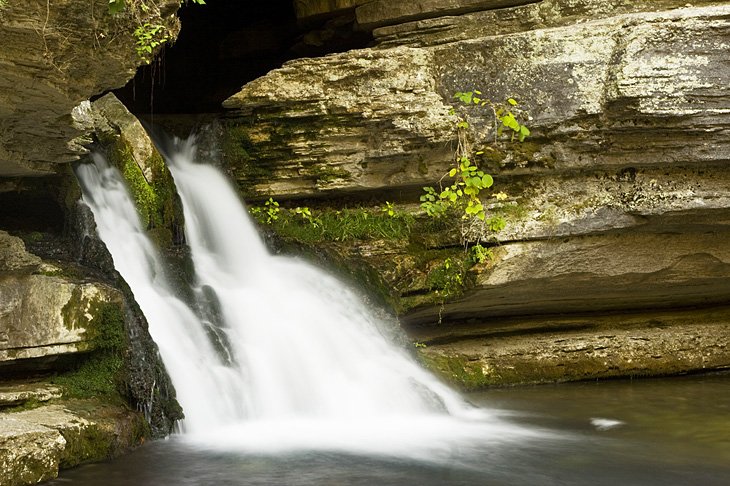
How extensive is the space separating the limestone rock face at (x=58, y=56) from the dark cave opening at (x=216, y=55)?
593cm

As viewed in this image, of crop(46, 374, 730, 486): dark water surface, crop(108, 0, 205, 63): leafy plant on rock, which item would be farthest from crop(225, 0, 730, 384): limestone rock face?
crop(108, 0, 205, 63): leafy plant on rock

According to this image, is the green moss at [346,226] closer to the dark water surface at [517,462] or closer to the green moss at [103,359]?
the dark water surface at [517,462]

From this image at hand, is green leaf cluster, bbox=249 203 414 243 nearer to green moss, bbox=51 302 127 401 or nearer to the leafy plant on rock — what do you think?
green moss, bbox=51 302 127 401

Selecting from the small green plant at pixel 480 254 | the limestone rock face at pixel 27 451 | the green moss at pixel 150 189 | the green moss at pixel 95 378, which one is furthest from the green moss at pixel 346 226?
the limestone rock face at pixel 27 451

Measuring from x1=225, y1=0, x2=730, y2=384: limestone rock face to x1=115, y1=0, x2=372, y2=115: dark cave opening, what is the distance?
11.4 feet

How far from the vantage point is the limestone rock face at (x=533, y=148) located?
24.5 ft

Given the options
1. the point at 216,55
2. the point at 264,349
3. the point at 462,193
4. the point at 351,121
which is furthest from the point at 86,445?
the point at 216,55

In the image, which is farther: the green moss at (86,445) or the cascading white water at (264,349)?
the cascading white water at (264,349)

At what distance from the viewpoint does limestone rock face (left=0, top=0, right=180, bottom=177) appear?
14.4ft

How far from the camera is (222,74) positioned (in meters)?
12.4

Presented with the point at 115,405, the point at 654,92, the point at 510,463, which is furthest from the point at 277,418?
the point at 654,92

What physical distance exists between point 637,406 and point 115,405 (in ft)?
14.4

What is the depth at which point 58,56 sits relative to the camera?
4629mm

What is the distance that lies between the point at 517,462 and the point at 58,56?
3.71 m
